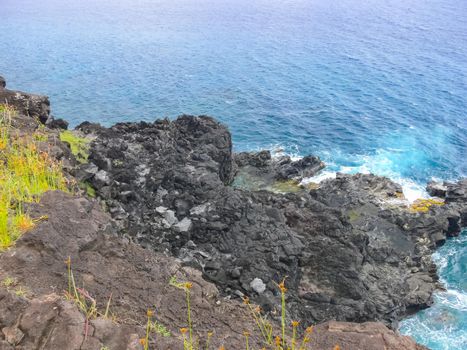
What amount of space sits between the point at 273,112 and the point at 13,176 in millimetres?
45939

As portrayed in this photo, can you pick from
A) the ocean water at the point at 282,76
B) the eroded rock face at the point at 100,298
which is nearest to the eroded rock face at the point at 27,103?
the eroded rock face at the point at 100,298

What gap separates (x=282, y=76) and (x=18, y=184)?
59.2m

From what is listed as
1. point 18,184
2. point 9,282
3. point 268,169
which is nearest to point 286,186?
point 268,169

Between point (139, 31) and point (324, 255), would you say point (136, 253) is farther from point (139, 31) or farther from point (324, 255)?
point (139, 31)

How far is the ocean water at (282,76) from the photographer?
49.3 metres

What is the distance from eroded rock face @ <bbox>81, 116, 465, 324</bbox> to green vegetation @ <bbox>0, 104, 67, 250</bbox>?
711cm

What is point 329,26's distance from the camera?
9575 centimetres

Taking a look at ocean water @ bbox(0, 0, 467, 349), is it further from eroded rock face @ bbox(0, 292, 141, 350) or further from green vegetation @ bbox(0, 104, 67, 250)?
green vegetation @ bbox(0, 104, 67, 250)

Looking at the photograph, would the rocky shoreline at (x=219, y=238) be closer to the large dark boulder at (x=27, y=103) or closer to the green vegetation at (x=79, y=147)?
the large dark boulder at (x=27, y=103)

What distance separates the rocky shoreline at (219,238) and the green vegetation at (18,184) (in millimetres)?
382

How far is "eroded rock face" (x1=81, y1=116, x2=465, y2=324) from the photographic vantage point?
70.7ft

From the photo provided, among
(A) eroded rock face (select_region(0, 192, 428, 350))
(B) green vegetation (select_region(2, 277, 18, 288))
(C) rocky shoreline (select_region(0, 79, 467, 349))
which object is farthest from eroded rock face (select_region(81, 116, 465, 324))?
(B) green vegetation (select_region(2, 277, 18, 288))

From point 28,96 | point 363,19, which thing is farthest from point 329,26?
point 28,96

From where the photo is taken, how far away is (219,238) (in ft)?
74.6
